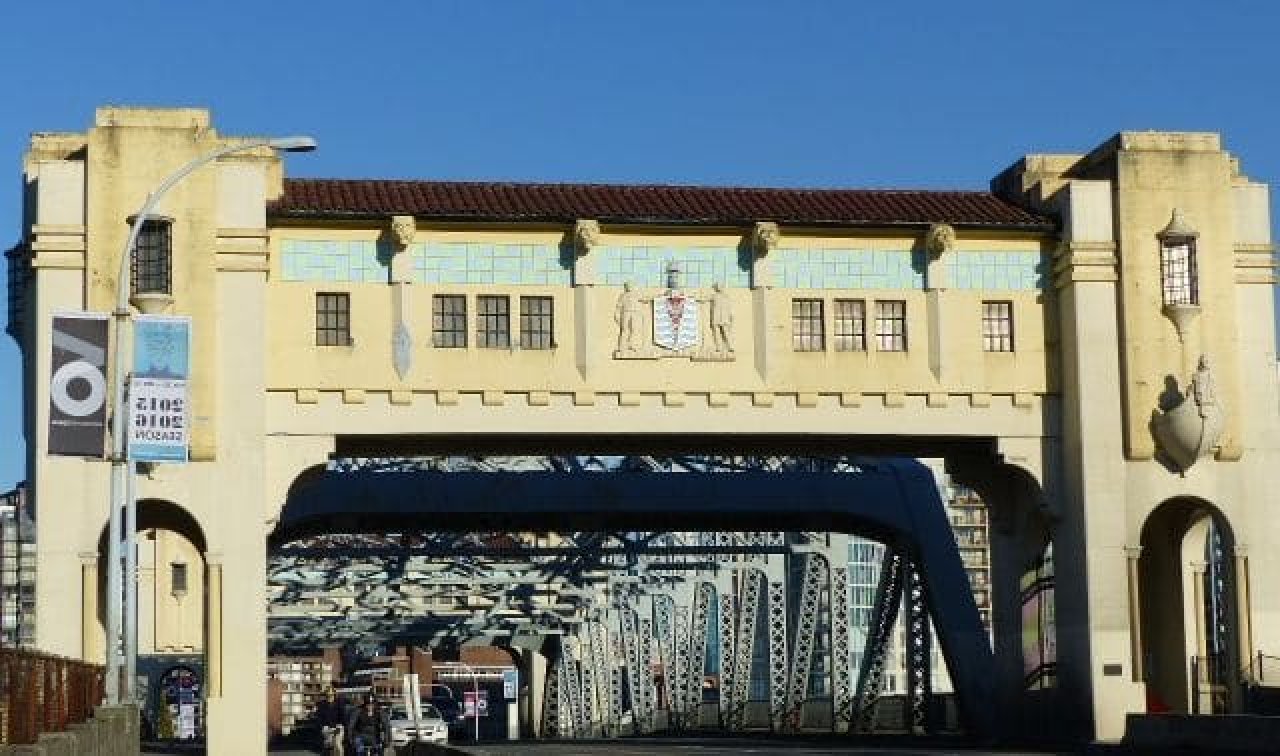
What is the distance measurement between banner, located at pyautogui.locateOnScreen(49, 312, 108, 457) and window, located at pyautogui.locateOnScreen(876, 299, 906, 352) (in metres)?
19.4

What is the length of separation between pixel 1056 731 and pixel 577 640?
313ft

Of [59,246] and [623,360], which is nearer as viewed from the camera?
[59,246]

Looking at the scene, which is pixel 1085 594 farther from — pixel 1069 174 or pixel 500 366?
pixel 500 366

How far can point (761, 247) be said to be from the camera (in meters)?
47.0

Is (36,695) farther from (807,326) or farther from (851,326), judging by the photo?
(851,326)

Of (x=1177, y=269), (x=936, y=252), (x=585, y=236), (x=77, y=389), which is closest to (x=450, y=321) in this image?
(x=585, y=236)

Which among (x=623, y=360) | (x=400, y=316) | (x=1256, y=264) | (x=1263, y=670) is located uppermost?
(x=1256, y=264)

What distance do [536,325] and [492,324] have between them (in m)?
0.85

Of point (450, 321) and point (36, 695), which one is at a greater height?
point (450, 321)

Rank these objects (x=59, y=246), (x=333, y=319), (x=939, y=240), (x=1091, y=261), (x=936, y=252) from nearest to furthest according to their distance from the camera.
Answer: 1. (x=59, y=246)
2. (x=333, y=319)
3. (x=939, y=240)
4. (x=1091, y=261)
5. (x=936, y=252)

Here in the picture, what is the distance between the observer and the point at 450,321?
4631 cm

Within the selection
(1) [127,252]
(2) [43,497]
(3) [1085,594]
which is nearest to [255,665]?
(2) [43,497]

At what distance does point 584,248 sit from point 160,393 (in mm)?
13190

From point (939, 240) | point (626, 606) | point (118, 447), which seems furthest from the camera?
point (626, 606)
